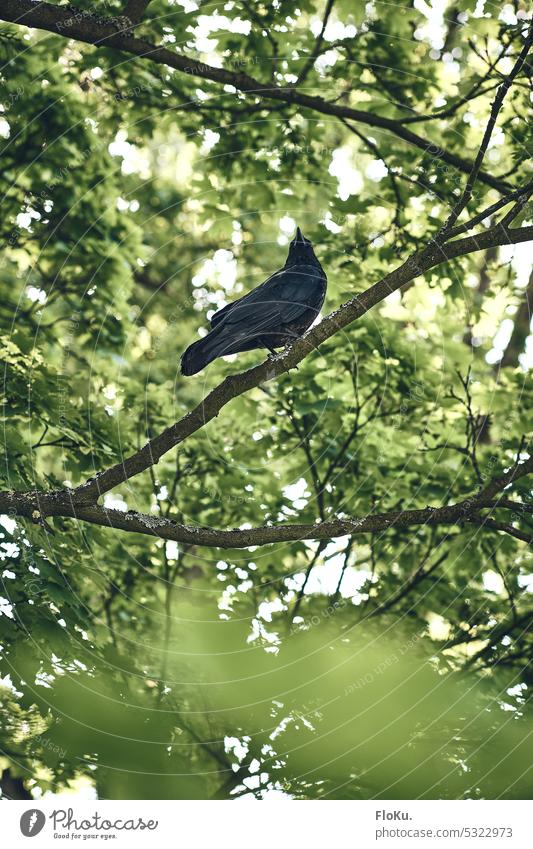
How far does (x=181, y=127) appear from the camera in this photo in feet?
26.1

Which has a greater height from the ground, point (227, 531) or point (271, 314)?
point (271, 314)

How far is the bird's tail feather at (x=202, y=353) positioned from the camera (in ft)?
16.1

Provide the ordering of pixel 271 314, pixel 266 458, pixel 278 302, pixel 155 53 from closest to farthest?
1. pixel 271 314
2. pixel 278 302
3. pixel 155 53
4. pixel 266 458

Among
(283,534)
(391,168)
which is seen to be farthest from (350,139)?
(283,534)

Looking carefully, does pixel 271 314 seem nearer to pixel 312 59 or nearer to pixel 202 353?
pixel 202 353

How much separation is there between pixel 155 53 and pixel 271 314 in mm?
2406

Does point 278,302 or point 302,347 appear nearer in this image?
point 302,347

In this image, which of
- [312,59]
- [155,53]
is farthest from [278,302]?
[312,59]

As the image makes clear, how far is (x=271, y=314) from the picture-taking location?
5.42m

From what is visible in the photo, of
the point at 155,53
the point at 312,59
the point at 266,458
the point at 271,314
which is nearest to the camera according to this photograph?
the point at 271,314

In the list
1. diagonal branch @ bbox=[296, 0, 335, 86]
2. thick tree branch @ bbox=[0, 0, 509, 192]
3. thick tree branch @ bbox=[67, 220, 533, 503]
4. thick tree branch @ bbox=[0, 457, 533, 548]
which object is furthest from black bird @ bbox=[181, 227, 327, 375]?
diagonal branch @ bbox=[296, 0, 335, 86]

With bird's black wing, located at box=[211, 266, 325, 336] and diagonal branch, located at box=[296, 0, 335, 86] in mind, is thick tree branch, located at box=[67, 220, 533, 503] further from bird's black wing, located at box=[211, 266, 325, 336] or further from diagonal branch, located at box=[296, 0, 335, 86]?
diagonal branch, located at box=[296, 0, 335, 86]

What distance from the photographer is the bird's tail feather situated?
4.90 meters

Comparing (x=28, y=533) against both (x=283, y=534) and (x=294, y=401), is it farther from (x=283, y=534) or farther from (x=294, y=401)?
(x=294, y=401)
